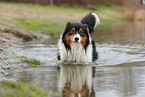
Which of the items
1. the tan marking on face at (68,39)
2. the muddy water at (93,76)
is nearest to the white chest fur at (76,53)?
the tan marking on face at (68,39)

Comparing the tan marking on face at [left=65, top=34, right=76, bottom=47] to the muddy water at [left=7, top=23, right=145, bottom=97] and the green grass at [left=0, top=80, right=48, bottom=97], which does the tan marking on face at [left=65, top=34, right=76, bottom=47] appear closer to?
the muddy water at [left=7, top=23, right=145, bottom=97]

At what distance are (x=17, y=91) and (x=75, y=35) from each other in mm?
3216

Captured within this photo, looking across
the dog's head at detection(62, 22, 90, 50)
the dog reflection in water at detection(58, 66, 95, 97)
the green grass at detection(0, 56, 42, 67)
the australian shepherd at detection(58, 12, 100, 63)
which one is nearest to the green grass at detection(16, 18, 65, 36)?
the green grass at detection(0, 56, 42, 67)

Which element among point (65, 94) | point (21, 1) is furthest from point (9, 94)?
point (21, 1)

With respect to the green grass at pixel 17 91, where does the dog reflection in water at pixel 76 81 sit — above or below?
below

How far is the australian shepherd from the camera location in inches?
291

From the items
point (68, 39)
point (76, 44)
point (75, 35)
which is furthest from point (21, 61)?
point (75, 35)

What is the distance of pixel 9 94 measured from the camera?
159 inches

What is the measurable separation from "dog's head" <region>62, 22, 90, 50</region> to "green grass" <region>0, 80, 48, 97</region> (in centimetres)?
272

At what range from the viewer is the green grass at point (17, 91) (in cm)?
407

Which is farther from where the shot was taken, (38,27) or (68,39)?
(38,27)

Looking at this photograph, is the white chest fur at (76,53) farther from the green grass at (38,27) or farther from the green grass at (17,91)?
the green grass at (38,27)

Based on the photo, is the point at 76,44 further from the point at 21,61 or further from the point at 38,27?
the point at 38,27

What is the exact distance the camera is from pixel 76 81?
19.3 feet
